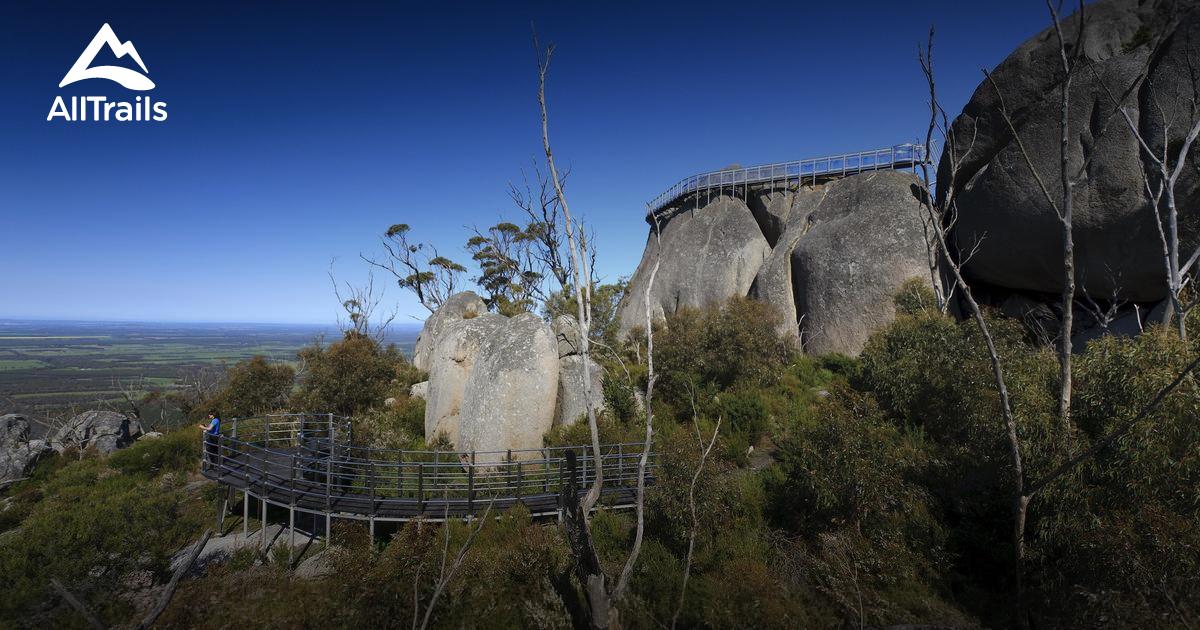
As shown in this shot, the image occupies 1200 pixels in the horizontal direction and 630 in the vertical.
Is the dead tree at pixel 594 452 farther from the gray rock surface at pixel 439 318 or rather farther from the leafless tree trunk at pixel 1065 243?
the gray rock surface at pixel 439 318

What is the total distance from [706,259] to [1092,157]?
1701cm

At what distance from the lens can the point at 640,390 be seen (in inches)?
671

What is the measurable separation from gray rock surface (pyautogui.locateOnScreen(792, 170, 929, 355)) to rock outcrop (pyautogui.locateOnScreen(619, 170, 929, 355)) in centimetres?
4

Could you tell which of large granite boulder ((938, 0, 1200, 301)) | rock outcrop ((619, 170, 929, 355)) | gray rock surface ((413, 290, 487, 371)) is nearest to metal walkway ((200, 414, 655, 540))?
gray rock surface ((413, 290, 487, 371))

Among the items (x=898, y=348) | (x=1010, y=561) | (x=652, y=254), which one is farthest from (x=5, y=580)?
(x=652, y=254)

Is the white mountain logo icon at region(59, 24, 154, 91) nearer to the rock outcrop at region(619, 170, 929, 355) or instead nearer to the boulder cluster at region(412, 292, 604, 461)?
the boulder cluster at region(412, 292, 604, 461)

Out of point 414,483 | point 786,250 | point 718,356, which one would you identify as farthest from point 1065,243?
point 786,250

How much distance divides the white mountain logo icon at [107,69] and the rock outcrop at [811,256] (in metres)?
21.9

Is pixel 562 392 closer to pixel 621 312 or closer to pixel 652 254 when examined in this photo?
pixel 621 312

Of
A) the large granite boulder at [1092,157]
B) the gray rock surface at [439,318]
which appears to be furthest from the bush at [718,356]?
the gray rock surface at [439,318]

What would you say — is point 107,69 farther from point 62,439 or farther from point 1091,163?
point 1091,163

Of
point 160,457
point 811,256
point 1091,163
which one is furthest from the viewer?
point 811,256

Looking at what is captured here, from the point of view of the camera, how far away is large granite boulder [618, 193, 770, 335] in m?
27.2

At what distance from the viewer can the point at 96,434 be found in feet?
69.8
